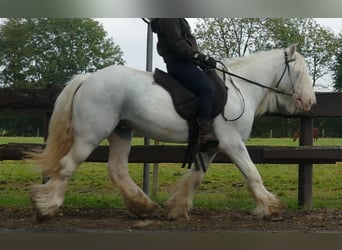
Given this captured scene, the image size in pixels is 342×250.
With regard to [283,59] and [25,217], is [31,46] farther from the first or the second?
[283,59]

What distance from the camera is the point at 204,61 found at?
185 inches

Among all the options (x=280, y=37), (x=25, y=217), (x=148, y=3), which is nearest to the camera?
(x=148, y=3)

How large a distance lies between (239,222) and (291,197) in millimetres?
1968

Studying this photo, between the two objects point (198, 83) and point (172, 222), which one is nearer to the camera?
point (198, 83)

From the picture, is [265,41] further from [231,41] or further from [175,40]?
[175,40]

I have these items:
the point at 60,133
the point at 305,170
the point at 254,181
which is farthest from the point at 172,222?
the point at 305,170

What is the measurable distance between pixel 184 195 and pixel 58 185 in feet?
3.82

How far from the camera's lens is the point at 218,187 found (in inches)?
283

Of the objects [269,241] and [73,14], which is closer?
[73,14]

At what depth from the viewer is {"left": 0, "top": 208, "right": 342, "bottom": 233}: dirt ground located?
452 cm

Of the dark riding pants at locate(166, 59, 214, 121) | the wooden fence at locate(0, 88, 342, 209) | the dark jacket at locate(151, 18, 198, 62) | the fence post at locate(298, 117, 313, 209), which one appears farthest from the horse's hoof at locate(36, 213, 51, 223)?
the fence post at locate(298, 117, 313, 209)

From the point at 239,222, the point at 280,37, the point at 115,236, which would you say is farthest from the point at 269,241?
the point at 280,37

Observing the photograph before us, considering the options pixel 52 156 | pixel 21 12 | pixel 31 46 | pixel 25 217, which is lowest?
pixel 25 217

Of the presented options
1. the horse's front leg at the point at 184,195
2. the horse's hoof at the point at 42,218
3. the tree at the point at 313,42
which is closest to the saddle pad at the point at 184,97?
the horse's front leg at the point at 184,195
